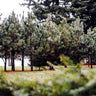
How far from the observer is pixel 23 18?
16906 millimetres

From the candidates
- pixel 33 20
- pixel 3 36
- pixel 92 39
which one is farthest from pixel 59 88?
pixel 92 39

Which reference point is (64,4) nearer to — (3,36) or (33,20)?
(33,20)

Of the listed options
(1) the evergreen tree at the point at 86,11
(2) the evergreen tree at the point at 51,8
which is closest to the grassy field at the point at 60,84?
(2) the evergreen tree at the point at 51,8

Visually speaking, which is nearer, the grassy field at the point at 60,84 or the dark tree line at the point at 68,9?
the grassy field at the point at 60,84

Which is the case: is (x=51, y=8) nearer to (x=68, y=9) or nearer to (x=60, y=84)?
(x=68, y=9)

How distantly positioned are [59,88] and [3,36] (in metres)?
14.6

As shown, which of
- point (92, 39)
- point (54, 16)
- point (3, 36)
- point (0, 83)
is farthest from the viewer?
point (54, 16)

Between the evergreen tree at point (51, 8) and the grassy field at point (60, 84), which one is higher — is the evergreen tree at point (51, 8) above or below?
above

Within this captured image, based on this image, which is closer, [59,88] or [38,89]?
[59,88]

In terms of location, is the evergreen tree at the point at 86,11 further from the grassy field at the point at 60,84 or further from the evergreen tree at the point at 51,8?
the grassy field at the point at 60,84

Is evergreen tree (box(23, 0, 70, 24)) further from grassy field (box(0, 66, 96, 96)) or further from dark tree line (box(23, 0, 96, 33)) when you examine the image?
grassy field (box(0, 66, 96, 96))

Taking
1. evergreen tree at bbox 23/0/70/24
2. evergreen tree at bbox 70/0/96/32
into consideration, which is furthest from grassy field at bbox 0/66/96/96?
evergreen tree at bbox 70/0/96/32

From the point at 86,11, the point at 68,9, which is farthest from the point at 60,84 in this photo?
the point at 86,11

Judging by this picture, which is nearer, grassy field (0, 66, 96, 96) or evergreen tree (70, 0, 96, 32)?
grassy field (0, 66, 96, 96)
